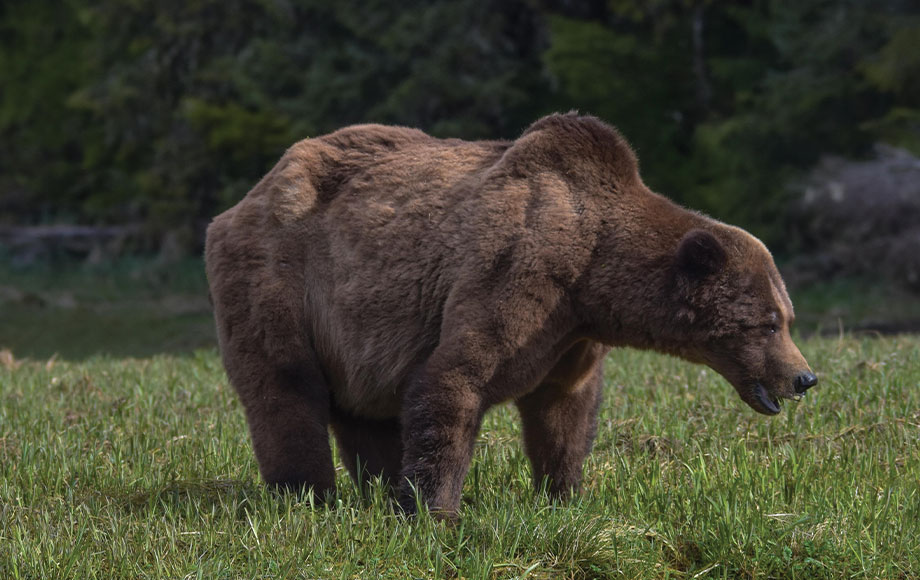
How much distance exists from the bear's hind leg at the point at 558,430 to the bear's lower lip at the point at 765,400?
86 cm

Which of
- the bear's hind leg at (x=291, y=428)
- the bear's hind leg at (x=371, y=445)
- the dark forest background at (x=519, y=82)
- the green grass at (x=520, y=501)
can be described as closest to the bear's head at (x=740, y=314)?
the green grass at (x=520, y=501)

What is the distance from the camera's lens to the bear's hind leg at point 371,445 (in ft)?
20.2

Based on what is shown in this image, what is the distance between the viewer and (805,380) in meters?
5.25

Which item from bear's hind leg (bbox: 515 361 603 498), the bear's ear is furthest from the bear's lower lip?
bear's hind leg (bbox: 515 361 603 498)

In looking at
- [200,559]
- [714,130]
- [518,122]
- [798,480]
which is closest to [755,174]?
[714,130]

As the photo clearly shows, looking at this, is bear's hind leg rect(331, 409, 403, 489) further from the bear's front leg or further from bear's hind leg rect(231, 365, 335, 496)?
the bear's front leg

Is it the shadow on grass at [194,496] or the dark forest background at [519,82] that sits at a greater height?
the shadow on grass at [194,496]

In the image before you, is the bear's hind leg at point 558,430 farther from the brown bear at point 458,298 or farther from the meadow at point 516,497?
the meadow at point 516,497

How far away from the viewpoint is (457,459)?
525cm

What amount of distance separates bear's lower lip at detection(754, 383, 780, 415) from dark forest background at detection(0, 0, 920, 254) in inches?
534

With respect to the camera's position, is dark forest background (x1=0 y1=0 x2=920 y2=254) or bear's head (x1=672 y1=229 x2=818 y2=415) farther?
dark forest background (x1=0 y1=0 x2=920 y2=254)

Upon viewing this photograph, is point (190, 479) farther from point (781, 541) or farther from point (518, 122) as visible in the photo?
point (518, 122)

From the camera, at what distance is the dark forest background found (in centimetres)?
1961

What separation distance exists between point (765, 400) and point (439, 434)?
1.48 m
